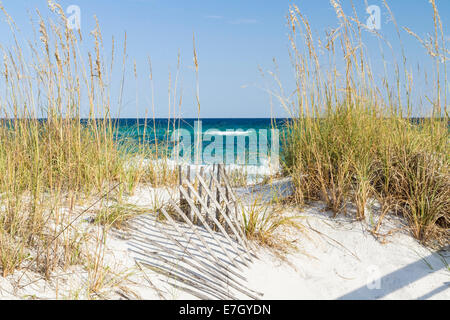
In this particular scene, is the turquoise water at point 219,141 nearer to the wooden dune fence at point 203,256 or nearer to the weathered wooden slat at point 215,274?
the wooden dune fence at point 203,256

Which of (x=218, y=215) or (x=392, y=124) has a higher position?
(x=392, y=124)

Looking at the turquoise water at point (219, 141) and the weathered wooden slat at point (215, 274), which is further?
the turquoise water at point (219, 141)

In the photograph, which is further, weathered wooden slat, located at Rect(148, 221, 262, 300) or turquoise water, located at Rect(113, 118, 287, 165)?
turquoise water, located at Rect(113, 118, 287, 165)

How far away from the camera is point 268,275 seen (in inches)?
96.3

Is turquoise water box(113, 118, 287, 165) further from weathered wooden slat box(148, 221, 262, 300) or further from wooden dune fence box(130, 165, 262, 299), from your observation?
weathered wooden slat box(148, 221, 262, 300)

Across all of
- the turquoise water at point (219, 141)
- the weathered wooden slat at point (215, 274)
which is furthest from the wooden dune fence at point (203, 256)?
the turquoise water at point (219, 141)

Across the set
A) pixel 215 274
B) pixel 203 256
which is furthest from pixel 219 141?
pixel 215 274

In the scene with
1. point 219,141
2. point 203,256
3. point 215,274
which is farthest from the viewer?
point 219,141

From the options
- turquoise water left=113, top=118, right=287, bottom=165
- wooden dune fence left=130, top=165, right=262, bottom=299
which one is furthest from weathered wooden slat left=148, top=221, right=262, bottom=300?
turquoise water left=113, top=118, right=287, bottom=165

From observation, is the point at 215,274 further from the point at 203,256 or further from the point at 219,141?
the point at 219,141

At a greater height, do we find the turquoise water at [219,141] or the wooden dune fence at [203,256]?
the turquoise water at [219,141]
